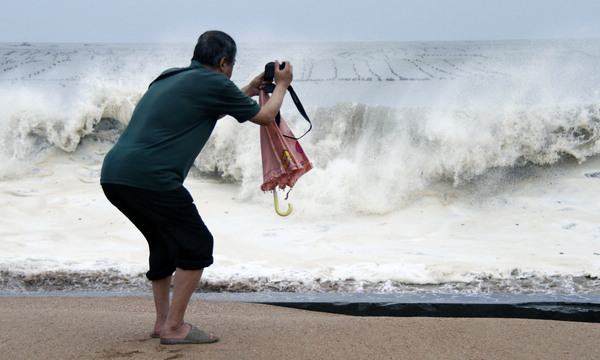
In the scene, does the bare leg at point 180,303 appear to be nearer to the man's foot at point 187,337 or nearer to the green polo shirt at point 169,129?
the man's foot at point 187,337

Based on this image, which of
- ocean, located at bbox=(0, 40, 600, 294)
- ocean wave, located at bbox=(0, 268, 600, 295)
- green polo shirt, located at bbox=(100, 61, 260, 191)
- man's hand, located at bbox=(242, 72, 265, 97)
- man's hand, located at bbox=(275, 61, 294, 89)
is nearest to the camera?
green polo shirt, located at bbox=(100, 61, 260, 191)

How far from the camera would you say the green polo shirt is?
7.65ft

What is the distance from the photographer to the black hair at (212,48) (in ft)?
8.07

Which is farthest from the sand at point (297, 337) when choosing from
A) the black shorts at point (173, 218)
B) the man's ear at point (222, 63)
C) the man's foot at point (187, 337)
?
the man's ear at point (222, 63)

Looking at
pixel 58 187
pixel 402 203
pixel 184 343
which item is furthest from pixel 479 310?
pixel 58 187

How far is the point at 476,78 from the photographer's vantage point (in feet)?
32.4

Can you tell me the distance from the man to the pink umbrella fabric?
288 mm

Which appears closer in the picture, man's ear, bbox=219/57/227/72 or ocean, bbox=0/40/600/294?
man's ear, bbox=219/57/227/72

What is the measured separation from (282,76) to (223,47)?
0.30 m

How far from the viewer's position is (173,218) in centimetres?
240

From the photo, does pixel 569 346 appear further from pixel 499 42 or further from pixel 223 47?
pixel 499 42

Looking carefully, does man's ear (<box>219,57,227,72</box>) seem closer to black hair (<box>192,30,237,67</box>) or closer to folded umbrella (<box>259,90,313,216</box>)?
black hair (<box>192,30,237,67</box>)

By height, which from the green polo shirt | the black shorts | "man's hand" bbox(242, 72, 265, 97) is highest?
"man's hand" bbox(242, 72, 265, 97)

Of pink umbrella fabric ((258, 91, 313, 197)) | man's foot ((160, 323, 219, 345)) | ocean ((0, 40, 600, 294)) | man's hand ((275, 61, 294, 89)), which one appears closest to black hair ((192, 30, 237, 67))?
man's hand ((275, 61, 294, 89))
